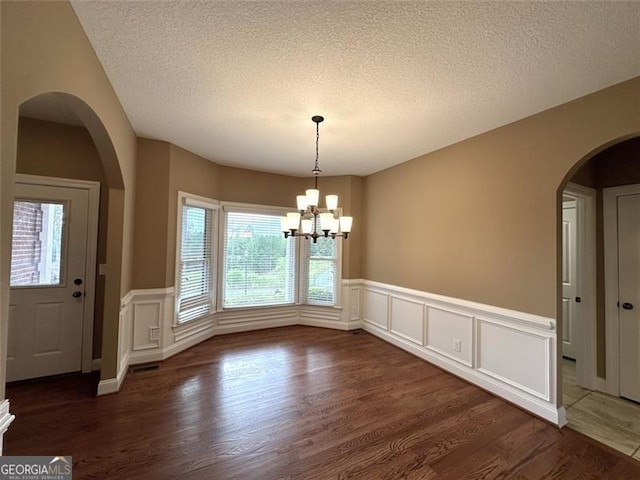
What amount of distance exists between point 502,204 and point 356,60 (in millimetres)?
2030

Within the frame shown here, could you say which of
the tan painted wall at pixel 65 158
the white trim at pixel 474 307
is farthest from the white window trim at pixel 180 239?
the white trim at pixel 474 307

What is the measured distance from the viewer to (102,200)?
3.18 m

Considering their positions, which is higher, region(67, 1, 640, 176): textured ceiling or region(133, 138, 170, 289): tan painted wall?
region(67, 1, 640, 176): textured ceiling

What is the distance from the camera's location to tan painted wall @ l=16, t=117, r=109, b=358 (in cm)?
286

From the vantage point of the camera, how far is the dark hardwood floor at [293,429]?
6.06 ft

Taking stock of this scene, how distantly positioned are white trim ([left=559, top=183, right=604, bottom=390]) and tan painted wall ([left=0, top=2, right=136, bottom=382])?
4183mm

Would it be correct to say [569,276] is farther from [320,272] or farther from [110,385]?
[110,385]

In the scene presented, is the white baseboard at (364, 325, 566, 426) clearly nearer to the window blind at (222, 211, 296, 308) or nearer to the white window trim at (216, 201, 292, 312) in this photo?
the window blind at (222, 211, 296, 308)

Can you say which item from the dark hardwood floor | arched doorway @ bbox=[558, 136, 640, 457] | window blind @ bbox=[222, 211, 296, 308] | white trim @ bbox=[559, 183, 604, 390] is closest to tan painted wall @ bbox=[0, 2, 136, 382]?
the dark hardwood floor

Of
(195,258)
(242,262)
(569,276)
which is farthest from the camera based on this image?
(242,262)

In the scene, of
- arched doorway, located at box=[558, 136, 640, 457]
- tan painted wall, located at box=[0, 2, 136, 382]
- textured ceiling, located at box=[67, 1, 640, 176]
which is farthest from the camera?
arched doorway, located at box=[558, 136, 640, 457]

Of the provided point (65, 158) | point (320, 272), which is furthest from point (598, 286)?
point (65, 158)

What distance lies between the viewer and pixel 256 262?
471 cm

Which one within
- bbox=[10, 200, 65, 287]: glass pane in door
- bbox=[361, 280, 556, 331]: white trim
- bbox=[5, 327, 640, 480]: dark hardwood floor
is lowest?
bbox=[5, 327, 640, 480]: dark hardwood floor
